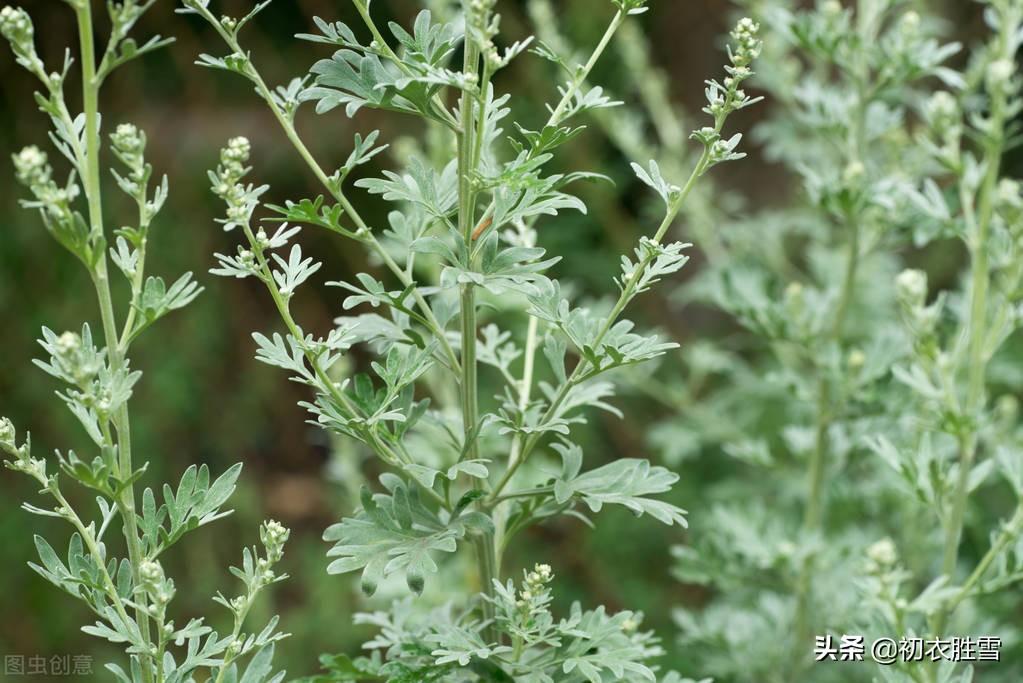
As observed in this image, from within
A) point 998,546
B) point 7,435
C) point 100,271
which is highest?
point 100,271

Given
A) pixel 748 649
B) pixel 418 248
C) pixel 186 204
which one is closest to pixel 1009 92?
pixel 418 248

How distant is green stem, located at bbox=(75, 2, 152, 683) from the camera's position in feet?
2.54

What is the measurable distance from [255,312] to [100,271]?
7.73 ft

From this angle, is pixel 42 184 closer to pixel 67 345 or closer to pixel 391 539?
pixel 67 345

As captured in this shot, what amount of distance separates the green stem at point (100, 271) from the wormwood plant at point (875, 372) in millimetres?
647

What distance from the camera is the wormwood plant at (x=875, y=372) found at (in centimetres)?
115

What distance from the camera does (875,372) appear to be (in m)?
1.45

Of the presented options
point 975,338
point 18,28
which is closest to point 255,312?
point 975,338

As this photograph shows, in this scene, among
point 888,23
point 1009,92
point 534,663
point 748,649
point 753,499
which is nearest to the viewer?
point 534,663

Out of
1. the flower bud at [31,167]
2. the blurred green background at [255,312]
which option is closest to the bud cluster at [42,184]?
the flower bud at [31,167]

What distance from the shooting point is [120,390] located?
0.79 metres

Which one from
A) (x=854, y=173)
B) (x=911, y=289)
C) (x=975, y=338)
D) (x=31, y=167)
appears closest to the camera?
(x=31, y=167)

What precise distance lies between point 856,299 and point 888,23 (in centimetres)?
92

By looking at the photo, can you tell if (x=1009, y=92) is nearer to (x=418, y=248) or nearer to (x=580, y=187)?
(x=418, y=248)
